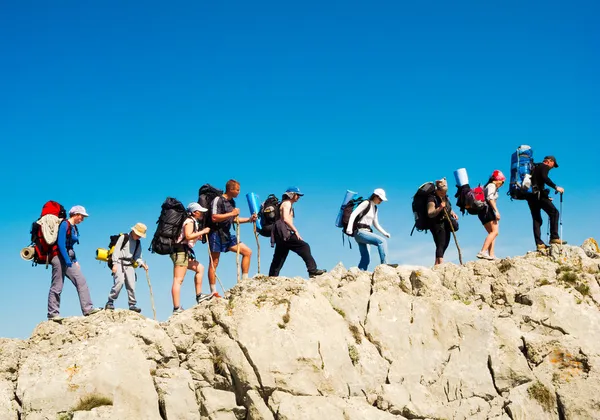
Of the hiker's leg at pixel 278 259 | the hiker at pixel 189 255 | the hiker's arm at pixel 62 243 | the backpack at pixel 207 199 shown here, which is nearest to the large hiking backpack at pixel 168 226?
the hiker at pixel 189 255

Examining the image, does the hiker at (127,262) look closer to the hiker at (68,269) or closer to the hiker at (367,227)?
the hiker at (68,269)

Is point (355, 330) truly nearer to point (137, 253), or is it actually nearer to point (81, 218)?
point (137, 253)

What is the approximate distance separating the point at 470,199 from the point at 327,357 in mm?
7189

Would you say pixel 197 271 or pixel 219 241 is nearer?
pixel 197 271

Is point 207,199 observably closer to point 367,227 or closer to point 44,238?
point 44,238

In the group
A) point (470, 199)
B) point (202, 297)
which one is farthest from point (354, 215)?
point (202, 297)

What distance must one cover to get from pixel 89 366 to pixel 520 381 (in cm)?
949

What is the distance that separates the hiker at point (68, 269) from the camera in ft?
47.4

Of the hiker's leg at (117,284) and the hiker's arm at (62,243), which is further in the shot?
the hiker's leg at (117,284)

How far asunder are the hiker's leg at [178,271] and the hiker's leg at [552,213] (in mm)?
10848

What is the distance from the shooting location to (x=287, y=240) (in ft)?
53.7

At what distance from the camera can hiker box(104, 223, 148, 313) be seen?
50.7 ft

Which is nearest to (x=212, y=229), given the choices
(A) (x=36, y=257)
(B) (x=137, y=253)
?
(B) (x=137, y=253)

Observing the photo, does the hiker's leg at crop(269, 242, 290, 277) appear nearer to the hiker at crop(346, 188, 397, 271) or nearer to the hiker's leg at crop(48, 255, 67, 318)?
the hiker at crop(346, 188, 397, 271)
